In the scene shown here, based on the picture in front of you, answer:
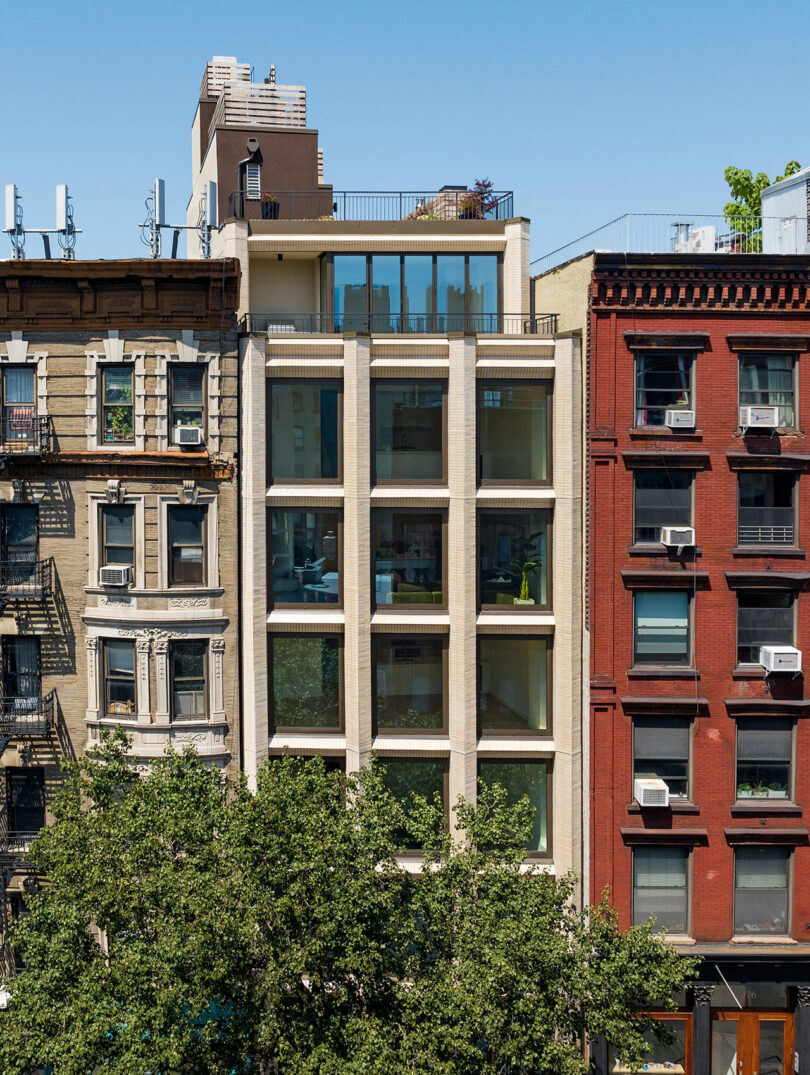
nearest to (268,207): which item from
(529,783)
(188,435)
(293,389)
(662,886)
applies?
(293,389)

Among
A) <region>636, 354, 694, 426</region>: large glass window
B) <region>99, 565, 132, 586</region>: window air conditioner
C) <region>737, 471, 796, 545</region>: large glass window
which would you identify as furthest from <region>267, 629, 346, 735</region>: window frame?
<region>737, 471, 796, 545</region>: large glass window

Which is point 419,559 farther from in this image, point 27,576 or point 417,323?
point 27,576

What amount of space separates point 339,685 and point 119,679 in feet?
19.3

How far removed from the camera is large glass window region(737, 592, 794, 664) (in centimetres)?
2545

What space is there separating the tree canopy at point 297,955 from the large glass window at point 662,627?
7070mm

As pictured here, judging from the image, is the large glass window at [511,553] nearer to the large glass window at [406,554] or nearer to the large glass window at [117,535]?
the large glass window at [406,554]

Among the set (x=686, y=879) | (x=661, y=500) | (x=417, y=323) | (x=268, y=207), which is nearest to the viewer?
(x=661, y=500)

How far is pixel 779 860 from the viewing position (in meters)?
25.7

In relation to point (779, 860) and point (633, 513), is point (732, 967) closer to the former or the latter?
point (779, 860)

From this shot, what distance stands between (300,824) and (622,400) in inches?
522

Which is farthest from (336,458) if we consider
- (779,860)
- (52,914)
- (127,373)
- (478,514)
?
(779,860)

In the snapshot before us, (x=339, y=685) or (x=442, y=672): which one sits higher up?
(x=442, y=672)

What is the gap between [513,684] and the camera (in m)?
26.4

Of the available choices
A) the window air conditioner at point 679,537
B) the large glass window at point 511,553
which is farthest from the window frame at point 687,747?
the window air conditioner at point 679,537
